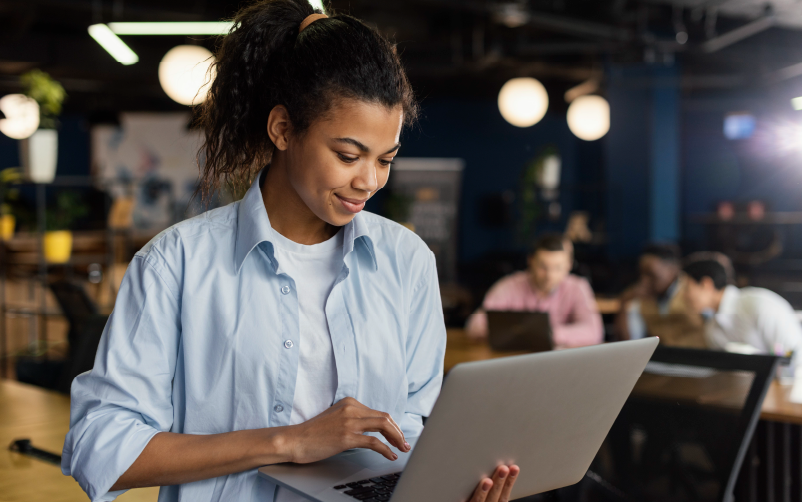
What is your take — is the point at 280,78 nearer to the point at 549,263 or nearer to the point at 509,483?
the point at 509,483

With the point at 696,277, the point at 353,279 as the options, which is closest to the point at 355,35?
the point at 353,279

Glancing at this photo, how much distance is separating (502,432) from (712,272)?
121 inches

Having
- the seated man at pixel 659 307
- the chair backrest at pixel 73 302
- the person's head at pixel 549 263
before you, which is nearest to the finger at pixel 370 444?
the seated man at pixel 659 307

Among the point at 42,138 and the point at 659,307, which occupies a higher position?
the point at 42,138

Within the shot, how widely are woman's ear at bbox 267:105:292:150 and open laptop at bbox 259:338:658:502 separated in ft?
1.65

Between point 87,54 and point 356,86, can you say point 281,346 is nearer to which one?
point 356,86

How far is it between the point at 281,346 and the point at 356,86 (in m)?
0.42

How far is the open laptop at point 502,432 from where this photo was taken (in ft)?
2.85

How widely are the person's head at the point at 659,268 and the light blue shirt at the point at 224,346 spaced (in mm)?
4166

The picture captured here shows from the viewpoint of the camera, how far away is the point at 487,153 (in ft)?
39.7

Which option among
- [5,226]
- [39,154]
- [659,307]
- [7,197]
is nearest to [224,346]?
[39,154]

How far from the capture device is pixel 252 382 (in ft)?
3.56

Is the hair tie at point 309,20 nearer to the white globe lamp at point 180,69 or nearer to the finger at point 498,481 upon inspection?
the finger at point 498,481

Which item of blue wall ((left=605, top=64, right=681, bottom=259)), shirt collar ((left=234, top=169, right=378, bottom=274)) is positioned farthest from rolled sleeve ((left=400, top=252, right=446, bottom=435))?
blue wall ((left=605, top=64, right=681, bottom=259))
